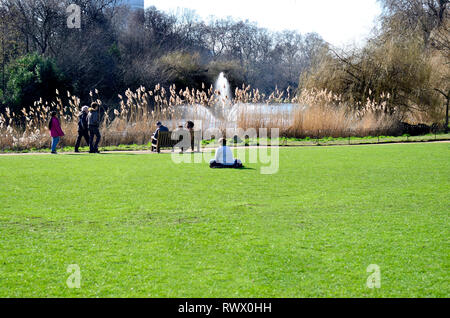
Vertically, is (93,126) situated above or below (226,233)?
above

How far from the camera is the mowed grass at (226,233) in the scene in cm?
410

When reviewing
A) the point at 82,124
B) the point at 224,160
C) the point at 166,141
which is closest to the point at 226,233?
the point at 224,160

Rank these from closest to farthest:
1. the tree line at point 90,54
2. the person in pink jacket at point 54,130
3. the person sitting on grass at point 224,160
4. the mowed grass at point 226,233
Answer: the mowed grass at point 226,233
the person sitting on grass at point 224,160
the person in pink jacket at point 54,130
the tree line at point 90,54

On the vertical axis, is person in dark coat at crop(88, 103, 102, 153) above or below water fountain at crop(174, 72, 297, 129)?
below

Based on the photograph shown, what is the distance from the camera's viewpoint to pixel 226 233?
5.61 m

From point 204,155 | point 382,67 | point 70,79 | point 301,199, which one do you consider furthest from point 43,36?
point 301,199

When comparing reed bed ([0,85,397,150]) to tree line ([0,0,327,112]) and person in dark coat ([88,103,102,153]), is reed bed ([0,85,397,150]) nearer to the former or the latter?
person in dark coat ([88,103,102,153])

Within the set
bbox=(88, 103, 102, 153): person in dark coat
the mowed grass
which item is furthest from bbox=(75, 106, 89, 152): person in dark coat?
the mowed grass

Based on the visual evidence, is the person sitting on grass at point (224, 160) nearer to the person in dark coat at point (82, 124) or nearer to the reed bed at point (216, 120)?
the person in dark coat at point (82, 124)

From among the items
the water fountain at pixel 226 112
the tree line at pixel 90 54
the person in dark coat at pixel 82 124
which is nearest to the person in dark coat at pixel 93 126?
the person in dark coat at pixel 82 124

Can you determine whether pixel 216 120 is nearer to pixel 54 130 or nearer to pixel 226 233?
pixel 54 130

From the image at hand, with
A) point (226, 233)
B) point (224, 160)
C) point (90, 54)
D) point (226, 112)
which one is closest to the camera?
point (226, 233)

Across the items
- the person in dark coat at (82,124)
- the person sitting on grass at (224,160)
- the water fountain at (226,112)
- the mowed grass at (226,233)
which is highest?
the water fountain at (226,112)

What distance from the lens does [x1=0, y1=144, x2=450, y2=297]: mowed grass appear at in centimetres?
410
